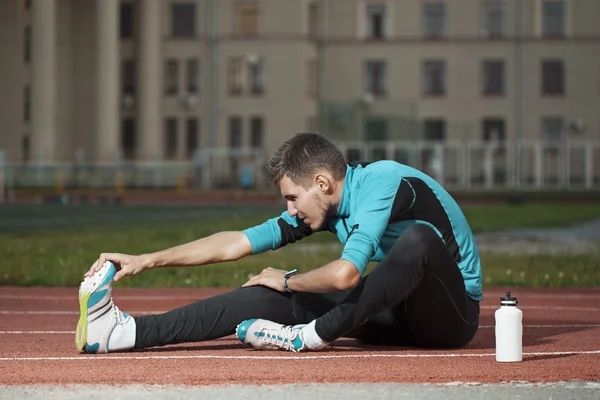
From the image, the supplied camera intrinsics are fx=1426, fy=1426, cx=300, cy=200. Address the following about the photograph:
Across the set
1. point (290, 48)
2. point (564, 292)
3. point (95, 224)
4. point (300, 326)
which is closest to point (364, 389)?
point (300, 326)

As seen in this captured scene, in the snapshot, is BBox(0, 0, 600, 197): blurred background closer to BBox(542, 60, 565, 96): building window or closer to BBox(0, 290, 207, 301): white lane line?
BBox(542, 60, 565, 96): building window

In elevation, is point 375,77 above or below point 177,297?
above

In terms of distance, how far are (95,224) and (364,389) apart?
74.6ft

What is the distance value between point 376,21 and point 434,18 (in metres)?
3.01

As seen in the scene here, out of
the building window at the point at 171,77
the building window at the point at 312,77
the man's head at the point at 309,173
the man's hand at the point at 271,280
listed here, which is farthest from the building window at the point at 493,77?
the man's head at the point at 309,173

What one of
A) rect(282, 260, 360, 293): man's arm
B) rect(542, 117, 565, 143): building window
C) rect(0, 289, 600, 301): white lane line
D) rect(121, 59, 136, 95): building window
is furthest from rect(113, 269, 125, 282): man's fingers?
rect(542, 117, 565, 143): building window

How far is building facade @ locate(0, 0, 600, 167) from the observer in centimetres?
6969

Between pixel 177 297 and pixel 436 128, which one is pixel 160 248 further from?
pixel 436 128

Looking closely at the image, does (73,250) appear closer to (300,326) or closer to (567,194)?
(300,326)

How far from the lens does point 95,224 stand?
93.8 feet

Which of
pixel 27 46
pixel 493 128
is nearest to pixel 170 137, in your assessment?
pixel 27 46

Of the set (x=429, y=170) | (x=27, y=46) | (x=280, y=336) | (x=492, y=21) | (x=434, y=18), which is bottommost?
(x=429, y=170)

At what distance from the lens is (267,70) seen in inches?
2805

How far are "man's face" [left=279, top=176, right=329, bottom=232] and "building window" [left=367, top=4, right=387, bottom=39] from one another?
67.2m
